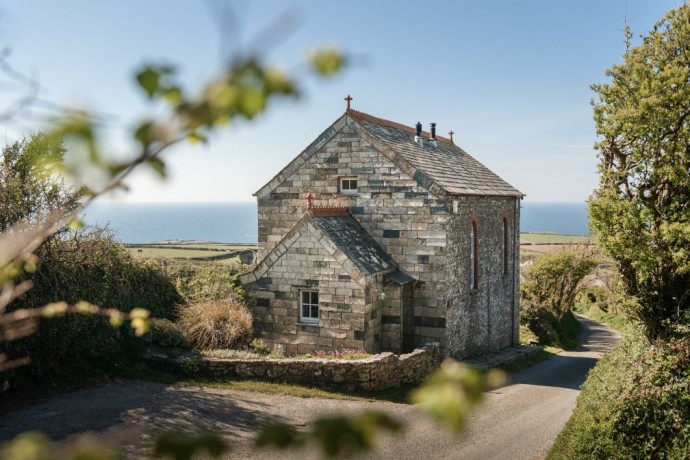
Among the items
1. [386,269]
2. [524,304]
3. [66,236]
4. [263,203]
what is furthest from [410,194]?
[524,304]

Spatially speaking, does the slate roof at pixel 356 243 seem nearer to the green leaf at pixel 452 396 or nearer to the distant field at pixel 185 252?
the distant field at pixel 185 252

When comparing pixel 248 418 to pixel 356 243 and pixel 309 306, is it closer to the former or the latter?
pixel 309 306

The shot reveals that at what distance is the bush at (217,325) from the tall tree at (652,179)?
33.3 ft

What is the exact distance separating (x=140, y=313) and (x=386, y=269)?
13883mm

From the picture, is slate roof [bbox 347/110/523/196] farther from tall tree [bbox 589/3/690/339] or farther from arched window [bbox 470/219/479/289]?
tall tree [bbox 589/3/690/339]

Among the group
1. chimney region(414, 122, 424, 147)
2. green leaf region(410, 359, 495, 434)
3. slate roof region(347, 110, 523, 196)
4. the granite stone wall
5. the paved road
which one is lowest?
the paved road

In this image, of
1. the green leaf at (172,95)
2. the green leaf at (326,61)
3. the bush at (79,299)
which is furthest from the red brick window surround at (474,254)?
the green leaf at (172,95)

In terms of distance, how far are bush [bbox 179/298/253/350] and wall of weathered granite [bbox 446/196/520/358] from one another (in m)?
6.47

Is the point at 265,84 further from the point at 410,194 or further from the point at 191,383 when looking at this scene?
the point at 410,194

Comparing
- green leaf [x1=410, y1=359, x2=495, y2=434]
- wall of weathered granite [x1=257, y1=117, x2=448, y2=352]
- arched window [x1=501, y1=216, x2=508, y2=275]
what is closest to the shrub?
wall of weathered granite [x1=257, y1=117, x2=448, y2=352]

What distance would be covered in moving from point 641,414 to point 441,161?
13.3 m

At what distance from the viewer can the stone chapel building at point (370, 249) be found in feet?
56.4

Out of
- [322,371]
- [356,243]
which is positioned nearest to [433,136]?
[356,243]

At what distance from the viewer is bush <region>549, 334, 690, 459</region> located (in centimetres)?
1066
